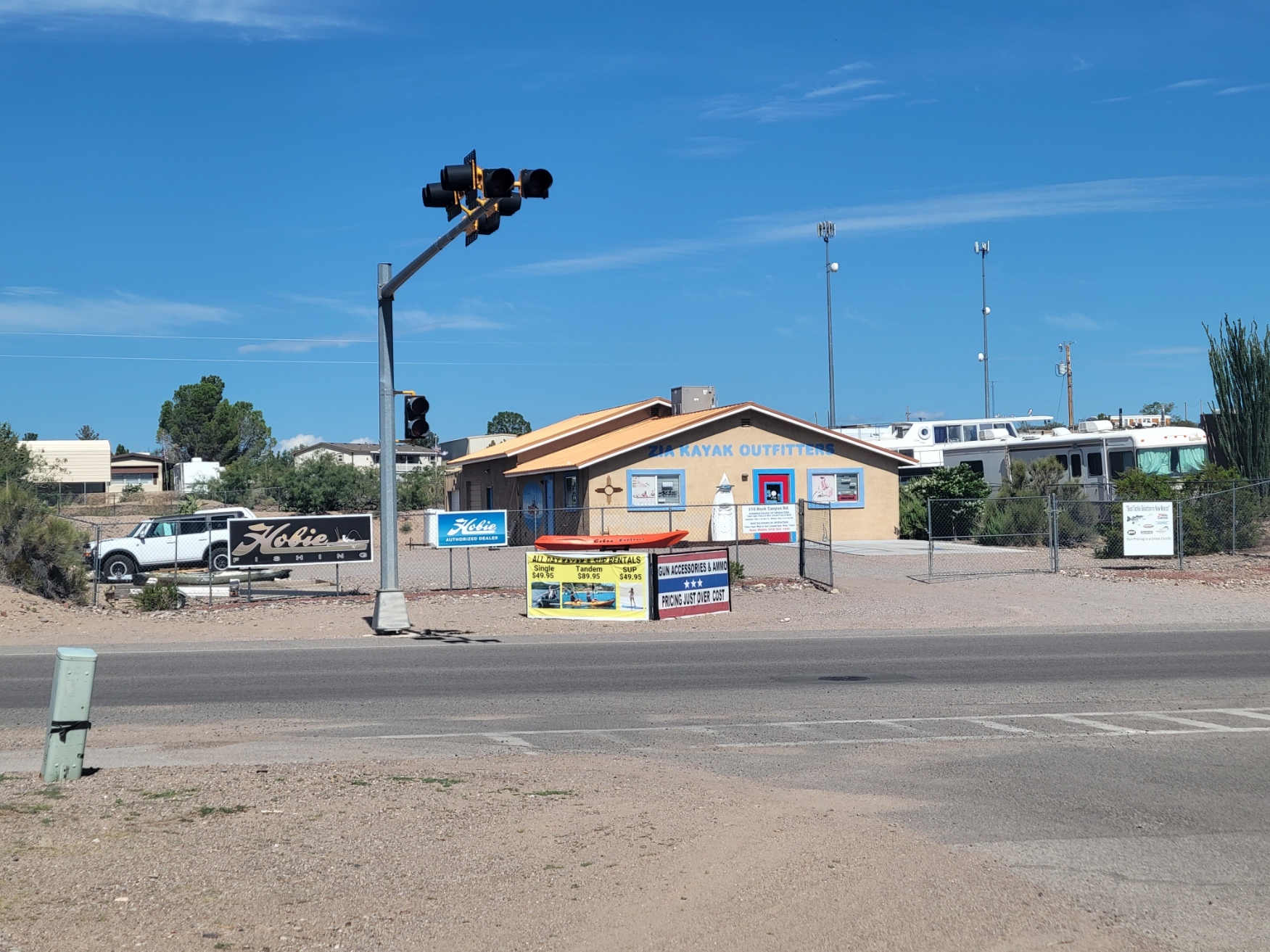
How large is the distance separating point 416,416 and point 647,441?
20898mm

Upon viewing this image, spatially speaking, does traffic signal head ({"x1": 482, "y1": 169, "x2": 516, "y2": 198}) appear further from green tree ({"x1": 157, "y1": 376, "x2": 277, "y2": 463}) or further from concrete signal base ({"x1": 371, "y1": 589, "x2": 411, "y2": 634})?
green tree ({"x1": 157, "y1": 376, "x2": 277, "y2": 463})

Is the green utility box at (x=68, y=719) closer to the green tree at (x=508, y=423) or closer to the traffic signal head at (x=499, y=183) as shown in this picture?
the traffic signal head at (x=499, y=183)

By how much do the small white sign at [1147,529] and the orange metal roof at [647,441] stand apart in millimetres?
12634

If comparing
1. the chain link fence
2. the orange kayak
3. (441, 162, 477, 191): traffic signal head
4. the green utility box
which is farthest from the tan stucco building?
the green utility box

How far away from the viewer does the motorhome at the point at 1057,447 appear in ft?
123

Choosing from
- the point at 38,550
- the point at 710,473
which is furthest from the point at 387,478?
the point at 710,473

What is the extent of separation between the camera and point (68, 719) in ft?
25.1

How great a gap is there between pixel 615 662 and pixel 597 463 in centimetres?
2162

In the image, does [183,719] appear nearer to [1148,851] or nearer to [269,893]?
[269,893]

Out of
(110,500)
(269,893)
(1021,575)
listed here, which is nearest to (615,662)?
(269,893)

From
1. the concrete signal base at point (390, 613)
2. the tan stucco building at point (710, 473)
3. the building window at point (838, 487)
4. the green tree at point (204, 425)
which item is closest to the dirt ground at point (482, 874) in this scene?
the concrete signal base at point (390, 613)

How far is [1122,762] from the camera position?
29.8ft

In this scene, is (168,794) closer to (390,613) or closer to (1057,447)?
(390,613)

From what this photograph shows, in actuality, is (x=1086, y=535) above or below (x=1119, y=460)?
below
